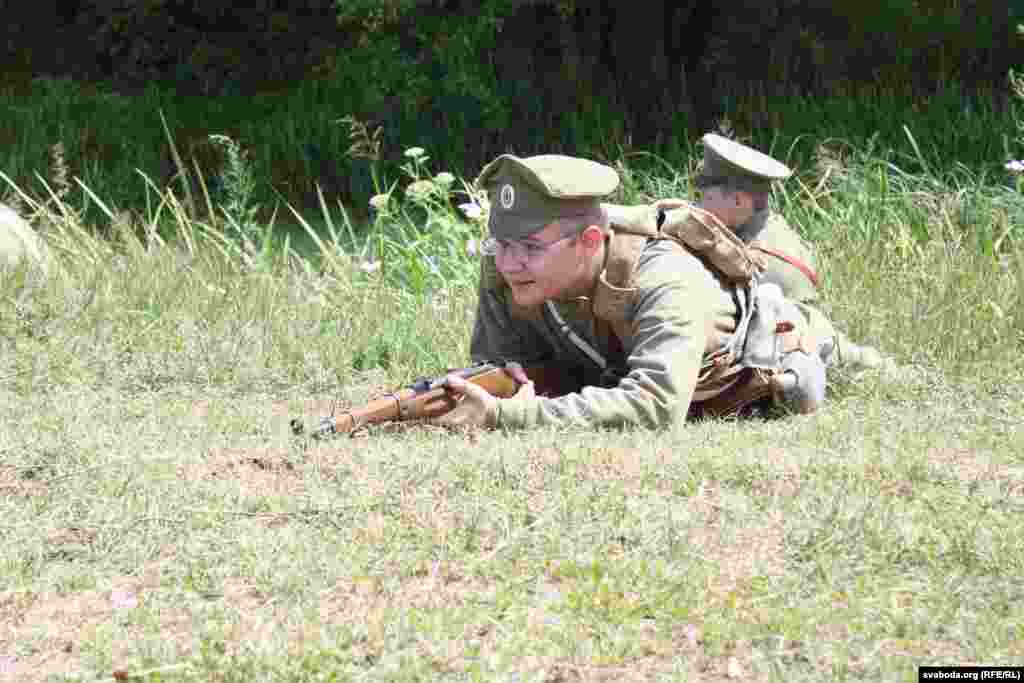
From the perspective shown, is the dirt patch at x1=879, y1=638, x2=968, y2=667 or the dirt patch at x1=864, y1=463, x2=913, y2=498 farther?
the dirt patch at x1=864, y1=463, x2=913, y2=498

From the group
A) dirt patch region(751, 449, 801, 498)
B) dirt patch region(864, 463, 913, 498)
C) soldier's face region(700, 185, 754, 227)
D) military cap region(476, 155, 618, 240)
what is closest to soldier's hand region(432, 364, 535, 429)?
A: military cap region(476, 155, 618, 240)

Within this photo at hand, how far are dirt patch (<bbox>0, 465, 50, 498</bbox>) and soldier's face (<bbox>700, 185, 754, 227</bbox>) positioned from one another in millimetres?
2566

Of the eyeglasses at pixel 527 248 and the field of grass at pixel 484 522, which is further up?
the eyeglasses at pixel 527 248

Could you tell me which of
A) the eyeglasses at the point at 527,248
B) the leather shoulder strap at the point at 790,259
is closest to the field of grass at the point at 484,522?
the leather shoulder strap at the point at 790,259

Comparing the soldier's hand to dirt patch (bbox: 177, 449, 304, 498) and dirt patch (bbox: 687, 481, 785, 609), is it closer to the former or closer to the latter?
dirt patch (bbox: 177, 449, 304, 498)

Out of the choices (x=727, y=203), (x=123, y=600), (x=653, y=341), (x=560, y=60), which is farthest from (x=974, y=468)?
(x=560, y=60)

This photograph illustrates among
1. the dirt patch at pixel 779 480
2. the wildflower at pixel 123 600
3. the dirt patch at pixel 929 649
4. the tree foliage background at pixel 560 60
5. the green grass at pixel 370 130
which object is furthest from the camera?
the tree foliage background at pixel 560 60

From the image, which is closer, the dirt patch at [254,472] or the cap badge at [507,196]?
the dirt patch at [254,472]

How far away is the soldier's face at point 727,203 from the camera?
19.4ft

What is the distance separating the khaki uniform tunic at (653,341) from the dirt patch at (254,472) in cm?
65

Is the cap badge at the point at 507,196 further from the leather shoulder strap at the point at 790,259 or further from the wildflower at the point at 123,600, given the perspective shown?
the wildflower at the point at 123,600

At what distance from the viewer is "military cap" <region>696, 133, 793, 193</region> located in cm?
586

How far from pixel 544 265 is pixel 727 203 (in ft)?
4.23

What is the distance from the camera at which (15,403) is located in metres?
5.59
